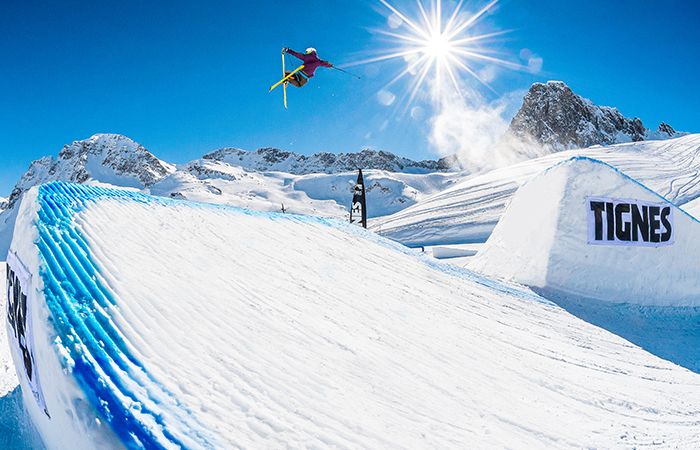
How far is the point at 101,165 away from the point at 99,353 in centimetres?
15669

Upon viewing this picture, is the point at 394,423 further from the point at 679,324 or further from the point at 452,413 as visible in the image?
the point at 679,324

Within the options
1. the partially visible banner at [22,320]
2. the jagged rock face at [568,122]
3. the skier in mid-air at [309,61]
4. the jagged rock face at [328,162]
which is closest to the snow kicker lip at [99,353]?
the partially visible banner at [22,320]

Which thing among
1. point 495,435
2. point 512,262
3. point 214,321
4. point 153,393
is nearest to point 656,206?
point 512,262

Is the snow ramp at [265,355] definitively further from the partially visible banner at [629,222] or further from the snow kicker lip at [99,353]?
the partially visible banner at [629,222]

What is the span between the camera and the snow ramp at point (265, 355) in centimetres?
232

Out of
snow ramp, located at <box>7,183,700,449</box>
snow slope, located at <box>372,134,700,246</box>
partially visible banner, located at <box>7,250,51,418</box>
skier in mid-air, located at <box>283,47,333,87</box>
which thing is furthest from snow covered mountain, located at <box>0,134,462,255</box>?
partially visible banner, located at <box>7,250,51,418</box>

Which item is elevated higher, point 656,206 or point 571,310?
point 656,206

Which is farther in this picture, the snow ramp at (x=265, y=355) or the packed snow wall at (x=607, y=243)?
the packed snow wall at (x=607, y=243)

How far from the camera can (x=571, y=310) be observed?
684 cm

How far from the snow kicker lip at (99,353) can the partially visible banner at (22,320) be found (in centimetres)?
28

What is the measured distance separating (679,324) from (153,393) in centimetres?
810

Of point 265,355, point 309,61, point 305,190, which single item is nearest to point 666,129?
point 305,190

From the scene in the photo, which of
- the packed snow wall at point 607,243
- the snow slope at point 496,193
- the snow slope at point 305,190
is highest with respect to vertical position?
the snow slope at point 305,190

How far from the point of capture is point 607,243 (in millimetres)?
7578
